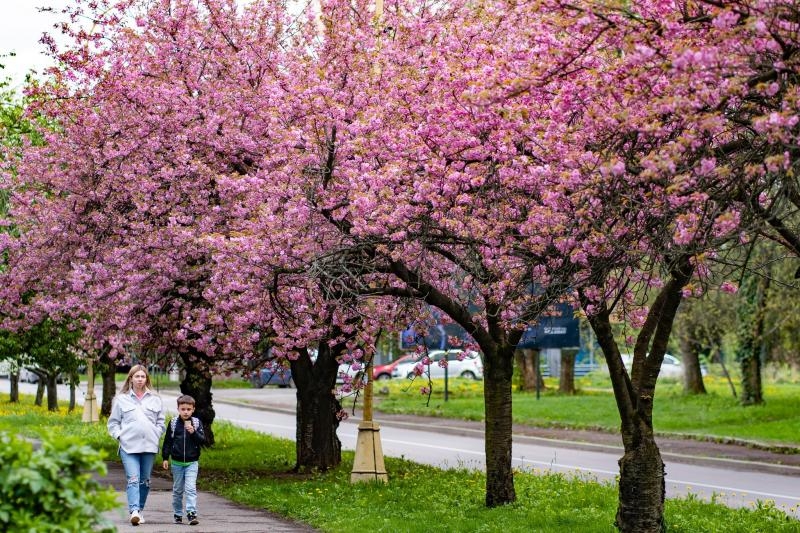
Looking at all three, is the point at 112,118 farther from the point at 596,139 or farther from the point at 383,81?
the point at 596,139

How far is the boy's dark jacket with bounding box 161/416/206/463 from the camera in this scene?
12.2 m

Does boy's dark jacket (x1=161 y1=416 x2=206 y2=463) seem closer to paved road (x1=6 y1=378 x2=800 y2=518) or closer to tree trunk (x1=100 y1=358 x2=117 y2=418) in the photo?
paved road (x1=6 y1=378 x2=800 y2=518)

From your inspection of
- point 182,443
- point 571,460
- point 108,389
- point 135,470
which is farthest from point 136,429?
point 108,389

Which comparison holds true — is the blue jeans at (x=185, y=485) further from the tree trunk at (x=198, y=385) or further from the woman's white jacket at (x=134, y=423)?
the tree trunk at (x=198, y=385)

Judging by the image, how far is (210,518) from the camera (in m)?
12.9

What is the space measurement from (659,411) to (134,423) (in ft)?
73.9

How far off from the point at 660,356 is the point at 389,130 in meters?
3.75

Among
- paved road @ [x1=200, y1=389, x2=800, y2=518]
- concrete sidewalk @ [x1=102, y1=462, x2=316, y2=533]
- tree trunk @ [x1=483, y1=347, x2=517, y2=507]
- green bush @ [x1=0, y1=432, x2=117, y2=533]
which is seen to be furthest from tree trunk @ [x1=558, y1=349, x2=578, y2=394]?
green bush @ [x1=0, y1=432, x2=117, y2=533]

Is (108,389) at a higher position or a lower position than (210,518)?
higher

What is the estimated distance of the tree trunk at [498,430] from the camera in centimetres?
1370

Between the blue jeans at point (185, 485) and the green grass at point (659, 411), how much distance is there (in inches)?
370

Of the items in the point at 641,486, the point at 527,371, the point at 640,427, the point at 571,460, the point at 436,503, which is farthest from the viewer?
the point at 527,371

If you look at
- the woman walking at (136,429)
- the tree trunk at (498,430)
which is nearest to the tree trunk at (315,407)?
the tree trunk at (498,430)

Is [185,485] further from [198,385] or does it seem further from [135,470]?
[198,385]
